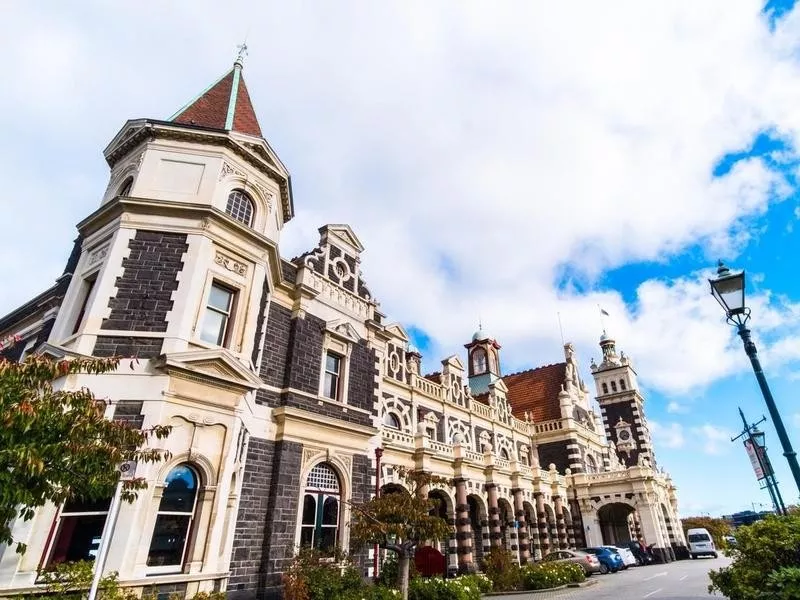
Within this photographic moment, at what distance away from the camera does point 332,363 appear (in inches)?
696

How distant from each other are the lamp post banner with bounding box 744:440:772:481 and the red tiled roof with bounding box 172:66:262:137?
21.9 meters

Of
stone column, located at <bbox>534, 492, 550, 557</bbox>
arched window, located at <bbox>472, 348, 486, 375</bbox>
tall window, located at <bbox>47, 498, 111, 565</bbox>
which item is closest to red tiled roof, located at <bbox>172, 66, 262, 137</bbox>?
tall window, located at <bbox>47, 498, 111, 565</bbox>

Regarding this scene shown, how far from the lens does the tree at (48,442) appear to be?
576 centimetres

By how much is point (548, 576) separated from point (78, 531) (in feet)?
60.1

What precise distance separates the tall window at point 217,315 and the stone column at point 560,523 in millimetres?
30181

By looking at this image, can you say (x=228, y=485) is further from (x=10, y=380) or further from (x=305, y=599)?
(x=10, y=380)

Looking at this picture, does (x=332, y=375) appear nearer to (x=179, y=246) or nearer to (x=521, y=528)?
(x=179, y=246)

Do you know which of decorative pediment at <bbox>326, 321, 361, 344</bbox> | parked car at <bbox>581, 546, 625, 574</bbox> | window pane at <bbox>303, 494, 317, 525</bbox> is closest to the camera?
window pane at <bbox>303, 494, 317, 525</bbox>

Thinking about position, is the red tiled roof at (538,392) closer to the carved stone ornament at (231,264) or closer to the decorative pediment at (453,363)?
the decorative pediment at (453,363)

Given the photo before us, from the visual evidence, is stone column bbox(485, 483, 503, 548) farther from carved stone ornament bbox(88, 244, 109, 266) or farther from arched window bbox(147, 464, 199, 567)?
carved stone ornament bbox(88, 244, 109, 266)

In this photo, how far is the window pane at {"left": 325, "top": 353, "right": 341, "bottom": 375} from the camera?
17.4 metres

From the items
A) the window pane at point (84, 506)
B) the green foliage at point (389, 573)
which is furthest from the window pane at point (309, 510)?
the window pane at point (84, 506)

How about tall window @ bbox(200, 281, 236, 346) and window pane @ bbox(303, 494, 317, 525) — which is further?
window pane @ bbox(303, 494, 317, 525)

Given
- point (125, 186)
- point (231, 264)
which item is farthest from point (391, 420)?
point (125, 186)
